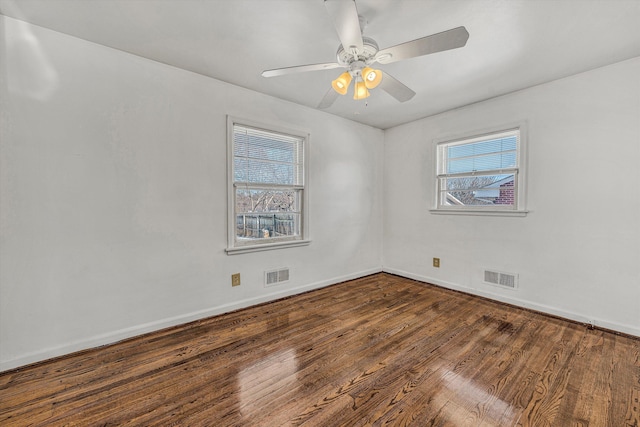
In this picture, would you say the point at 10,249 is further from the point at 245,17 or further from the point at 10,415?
the point at 245,17

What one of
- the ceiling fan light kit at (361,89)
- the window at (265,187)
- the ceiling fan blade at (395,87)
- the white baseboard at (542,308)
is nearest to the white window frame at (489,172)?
the white baseboard at (542,308)

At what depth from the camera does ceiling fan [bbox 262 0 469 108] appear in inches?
54.2

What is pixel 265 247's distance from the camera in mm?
3121

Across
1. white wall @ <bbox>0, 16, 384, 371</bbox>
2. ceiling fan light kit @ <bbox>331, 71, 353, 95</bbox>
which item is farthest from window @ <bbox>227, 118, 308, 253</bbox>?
ceiling fan light kit @ <bbox>331, 71, 353, 95</bbox>

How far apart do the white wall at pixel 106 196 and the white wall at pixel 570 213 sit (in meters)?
2.54

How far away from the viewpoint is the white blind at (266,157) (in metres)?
2.95

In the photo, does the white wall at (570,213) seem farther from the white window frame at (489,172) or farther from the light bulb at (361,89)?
the light bulb at (361,89)

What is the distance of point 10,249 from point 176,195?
1.13m

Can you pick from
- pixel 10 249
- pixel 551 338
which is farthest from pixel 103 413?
pixel 551 338

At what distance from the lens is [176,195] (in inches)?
99.8

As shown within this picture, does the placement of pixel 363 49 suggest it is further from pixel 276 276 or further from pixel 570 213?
pixel 570 213

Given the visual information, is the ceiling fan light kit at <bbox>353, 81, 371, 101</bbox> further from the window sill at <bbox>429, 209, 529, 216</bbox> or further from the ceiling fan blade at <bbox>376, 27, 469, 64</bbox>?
the window sill at <bbox>429, 209, 529, 216</bbox>

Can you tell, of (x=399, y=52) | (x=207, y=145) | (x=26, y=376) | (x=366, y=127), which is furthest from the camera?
(x=366, y=127)

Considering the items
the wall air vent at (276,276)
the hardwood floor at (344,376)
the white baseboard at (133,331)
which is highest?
the wall air vent at (276,276)
